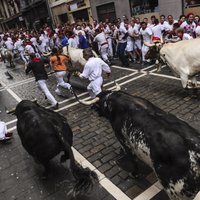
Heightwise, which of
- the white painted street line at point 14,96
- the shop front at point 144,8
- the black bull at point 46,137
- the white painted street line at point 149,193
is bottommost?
the white painted street line at point 14,96

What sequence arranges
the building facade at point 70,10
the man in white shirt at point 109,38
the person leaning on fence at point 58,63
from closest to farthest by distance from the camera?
the person leaning on fence at point 58,63, the man in white shirt at point 109,38, the building facade at point 70,10

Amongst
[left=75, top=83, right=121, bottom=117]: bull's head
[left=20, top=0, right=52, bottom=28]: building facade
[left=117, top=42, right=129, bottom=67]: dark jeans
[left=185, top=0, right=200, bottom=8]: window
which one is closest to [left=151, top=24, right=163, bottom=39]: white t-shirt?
[left=117, top=42, right=129, bottom=67]: dark jeans

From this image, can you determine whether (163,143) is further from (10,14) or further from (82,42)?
(10,14)

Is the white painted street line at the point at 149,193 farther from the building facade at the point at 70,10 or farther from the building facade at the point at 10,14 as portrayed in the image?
the building facade at the point at 10,14

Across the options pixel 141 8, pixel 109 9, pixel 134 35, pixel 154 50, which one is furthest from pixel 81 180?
pixel 109 9

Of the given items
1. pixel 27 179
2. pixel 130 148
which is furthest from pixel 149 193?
pixel 27 179

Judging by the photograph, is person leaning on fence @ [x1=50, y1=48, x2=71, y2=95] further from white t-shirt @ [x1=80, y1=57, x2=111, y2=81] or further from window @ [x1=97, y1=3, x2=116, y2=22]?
window @ [x1=97, y1=3, x2=116, y2=22]

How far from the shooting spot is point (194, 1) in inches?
645

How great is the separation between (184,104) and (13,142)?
4921mm

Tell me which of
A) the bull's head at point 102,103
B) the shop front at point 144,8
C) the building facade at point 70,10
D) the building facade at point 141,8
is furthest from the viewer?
the building facade at point 70,10

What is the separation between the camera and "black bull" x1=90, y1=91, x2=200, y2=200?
3598 mm

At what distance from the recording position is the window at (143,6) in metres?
19.1

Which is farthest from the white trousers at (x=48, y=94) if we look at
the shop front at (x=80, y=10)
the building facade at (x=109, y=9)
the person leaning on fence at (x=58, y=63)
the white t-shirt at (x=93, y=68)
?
the shop front at (x=80, y=10)

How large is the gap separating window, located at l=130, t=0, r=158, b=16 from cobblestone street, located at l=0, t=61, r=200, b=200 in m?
9.23
